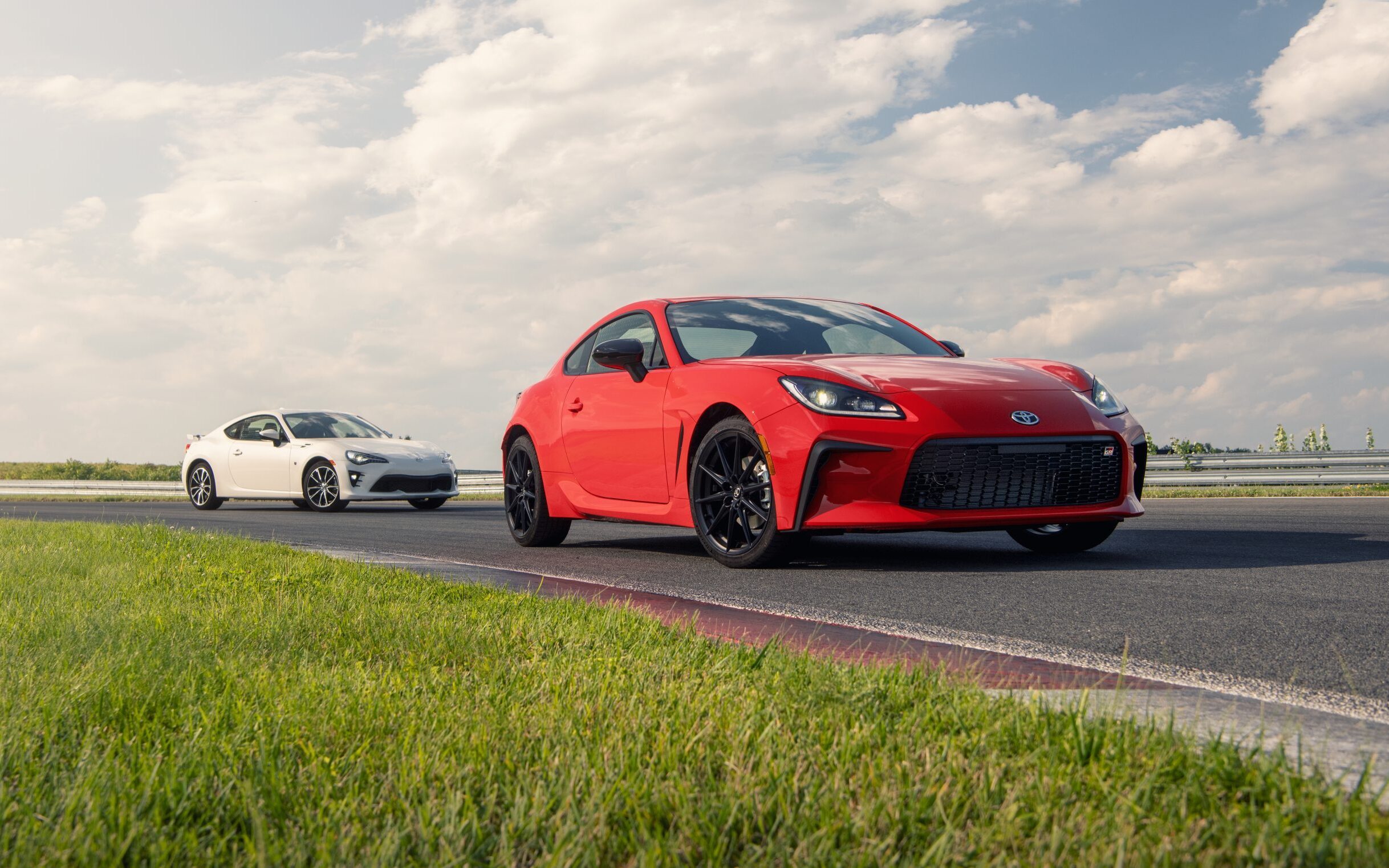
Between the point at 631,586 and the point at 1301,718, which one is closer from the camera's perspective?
the point at 1301,718

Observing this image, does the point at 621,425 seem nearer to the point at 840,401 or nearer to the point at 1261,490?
the point at 840,401

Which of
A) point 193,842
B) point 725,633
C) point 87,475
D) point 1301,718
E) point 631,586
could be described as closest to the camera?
point 193,842

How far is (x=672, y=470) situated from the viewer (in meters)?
6.60

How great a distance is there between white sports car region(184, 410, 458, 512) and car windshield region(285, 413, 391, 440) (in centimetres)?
2

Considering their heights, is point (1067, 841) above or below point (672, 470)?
below

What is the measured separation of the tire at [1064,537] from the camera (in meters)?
6.64

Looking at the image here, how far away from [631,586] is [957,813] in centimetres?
380

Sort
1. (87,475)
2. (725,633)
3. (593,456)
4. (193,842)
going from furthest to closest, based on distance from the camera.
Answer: (87,475), (593,456), (725,633), (193,842)

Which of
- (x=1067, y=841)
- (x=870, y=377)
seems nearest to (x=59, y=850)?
(x=1067, y=841)

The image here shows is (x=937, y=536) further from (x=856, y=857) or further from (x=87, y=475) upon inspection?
(x=87, y=475)

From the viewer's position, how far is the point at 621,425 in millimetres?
7109

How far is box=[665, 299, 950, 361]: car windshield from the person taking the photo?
22.8ft

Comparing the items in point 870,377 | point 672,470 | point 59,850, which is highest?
point 870,377

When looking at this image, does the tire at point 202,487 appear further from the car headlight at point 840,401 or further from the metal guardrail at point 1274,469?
the metal guardrail at point 1274,469
